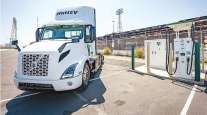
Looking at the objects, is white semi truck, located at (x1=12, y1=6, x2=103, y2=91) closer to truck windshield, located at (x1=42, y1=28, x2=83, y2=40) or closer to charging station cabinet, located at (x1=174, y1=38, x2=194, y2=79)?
truck windshield, located at (x1=42, y1=28, x2=83, y2=40)

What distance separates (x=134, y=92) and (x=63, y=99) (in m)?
2.46

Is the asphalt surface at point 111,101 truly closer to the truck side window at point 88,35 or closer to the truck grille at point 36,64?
the truck grille at point 36,64

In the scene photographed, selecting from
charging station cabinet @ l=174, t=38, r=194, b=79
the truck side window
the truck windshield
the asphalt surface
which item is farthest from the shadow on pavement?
charging station cabinet @ l=174, t=38, r=194, b=79

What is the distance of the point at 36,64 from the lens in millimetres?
Result: 5906

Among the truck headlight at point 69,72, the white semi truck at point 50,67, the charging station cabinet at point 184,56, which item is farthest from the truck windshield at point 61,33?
the charging station cabinet at point 184,56

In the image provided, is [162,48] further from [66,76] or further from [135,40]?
[135,40]

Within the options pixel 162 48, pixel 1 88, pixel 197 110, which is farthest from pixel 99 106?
pixel 162 48

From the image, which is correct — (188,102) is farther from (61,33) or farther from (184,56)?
(61,33)

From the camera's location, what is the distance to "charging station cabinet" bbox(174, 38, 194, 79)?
8680 millimetres

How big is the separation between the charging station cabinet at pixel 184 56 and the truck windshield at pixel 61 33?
4528 millimetres

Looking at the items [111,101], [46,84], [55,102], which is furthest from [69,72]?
[111,101]

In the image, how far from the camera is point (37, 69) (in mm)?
5906

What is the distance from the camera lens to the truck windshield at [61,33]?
804cm

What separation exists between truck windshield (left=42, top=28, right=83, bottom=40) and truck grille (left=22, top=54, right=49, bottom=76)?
2.31 meters
